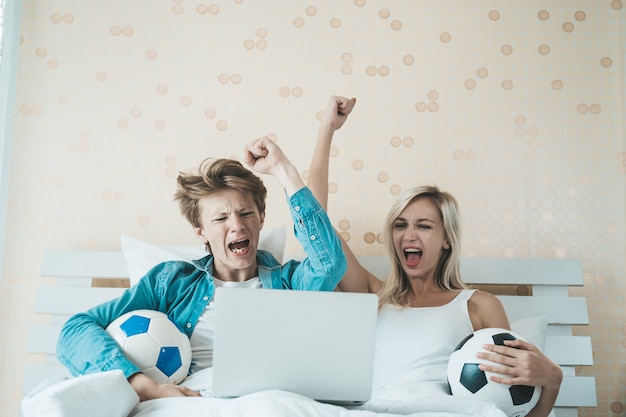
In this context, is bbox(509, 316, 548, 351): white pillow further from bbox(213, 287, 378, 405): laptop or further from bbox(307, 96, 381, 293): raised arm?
bbox(213, 287, 378, 405): laptop

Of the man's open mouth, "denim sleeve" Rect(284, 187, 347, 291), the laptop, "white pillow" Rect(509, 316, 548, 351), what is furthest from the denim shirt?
"white pillow" Rect(509, 316, 548, 351)

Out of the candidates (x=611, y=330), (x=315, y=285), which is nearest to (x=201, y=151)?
(x=315, y=285)

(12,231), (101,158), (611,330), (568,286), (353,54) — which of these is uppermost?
(353,54)

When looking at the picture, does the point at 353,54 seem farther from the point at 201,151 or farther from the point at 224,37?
the point at 201,151

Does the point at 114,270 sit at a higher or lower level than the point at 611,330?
higher

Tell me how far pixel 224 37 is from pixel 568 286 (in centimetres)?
162

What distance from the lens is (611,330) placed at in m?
2.38

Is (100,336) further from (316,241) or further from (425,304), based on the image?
(425,304)

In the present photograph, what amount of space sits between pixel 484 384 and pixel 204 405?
0.72 m

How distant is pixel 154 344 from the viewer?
1.75m

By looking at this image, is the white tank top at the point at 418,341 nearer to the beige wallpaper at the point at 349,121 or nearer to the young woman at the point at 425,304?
the young woman at the point at 425,304

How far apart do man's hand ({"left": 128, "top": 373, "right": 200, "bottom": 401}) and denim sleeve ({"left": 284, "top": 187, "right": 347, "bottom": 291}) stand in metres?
0.45

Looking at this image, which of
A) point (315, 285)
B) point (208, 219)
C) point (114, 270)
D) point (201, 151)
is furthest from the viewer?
point (201, 151)

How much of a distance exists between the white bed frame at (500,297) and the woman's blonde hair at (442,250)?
16 centimetres
